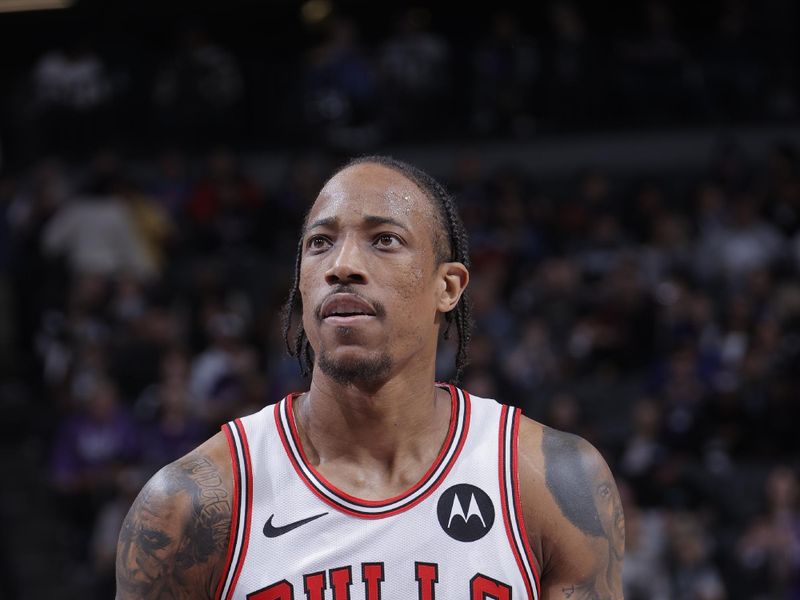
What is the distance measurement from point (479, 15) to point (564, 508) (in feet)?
39.6

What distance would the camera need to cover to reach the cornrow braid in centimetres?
322

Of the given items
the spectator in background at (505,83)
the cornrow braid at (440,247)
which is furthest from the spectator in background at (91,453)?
the cornrow braid at (440,247)

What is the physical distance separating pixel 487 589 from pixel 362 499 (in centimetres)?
35

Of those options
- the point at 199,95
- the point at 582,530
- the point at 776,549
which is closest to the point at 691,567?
the point at 776,549

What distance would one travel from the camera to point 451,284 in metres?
3.22

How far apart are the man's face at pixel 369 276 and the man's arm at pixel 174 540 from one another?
0.41m

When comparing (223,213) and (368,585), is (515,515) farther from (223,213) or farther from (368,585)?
(223,213)

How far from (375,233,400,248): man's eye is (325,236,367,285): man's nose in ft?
0.22

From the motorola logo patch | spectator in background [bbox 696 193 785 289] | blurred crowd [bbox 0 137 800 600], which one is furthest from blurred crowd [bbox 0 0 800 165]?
the motorola logo patch

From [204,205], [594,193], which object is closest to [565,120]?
[594,193]

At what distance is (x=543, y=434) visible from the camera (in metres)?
3.16

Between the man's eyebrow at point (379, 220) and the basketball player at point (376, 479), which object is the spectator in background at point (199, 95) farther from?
the man's eyebrow at point (379, 220)

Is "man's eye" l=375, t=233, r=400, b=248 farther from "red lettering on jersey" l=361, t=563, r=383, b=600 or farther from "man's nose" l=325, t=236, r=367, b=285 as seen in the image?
"red lettering on jersey" l=361, t=563, r=383, b=600

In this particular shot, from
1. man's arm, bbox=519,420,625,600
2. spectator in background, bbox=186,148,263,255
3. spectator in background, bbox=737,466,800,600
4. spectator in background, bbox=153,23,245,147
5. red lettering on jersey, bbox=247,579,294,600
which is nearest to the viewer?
red lettering on jersey, bbox=247,579,294,600
